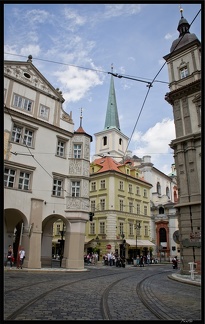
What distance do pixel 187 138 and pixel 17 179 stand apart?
40.2 ft

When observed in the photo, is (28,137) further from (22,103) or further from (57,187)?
(57,187)

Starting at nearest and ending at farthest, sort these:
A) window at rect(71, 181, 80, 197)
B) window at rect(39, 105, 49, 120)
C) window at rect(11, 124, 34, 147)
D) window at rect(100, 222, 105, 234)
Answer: window at rect(11, 124, 34, 147)
window at rect(39, 105, 49, 120)
window at rect(71, 181, 80, 197)
window at rect(100, 222, 105, 234)

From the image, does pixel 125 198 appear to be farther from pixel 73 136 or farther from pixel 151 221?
pixel 73 136

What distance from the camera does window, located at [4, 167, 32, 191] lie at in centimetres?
1780

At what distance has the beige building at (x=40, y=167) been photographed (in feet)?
59.6

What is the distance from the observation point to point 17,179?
18156mm

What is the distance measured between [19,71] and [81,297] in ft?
56.6

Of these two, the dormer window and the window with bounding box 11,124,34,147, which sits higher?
the dormer window

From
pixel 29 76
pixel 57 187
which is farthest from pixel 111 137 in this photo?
pixel 57 187

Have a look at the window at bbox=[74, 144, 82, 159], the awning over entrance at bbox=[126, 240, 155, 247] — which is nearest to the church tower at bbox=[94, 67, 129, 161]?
the awning over entrance at bbox=[126, 240, 155, 247]

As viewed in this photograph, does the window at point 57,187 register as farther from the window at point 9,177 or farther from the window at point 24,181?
the window at point 9,177

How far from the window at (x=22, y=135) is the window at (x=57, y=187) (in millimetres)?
3423

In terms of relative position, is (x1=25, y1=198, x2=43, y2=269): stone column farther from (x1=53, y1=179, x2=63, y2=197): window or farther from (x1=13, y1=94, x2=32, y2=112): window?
(x1=13, y1=94, x2=32, y2=112): window

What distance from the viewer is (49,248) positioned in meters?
22.3
